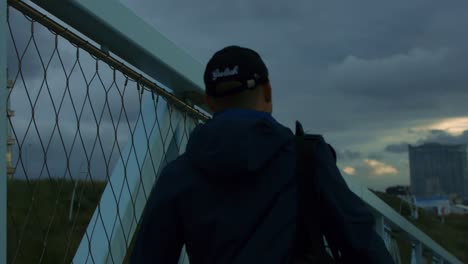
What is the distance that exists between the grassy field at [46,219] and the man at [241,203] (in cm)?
61

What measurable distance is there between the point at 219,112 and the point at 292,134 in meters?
0.18

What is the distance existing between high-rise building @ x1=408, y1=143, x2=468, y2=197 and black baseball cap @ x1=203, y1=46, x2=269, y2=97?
46118 mm

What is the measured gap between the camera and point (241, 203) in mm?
1305

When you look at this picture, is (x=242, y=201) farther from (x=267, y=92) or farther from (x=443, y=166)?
(x=443, y=166)

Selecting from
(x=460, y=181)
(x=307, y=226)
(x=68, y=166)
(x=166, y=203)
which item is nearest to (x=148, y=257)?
(x=166, y=203)

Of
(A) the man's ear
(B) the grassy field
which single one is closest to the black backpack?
(A) the man's ear

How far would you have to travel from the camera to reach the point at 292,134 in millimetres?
1353

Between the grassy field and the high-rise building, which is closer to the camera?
the grassy field

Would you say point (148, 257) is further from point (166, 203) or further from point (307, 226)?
point (307, 226)

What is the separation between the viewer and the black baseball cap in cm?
141

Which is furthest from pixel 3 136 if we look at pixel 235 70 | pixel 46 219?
pixel 46 219

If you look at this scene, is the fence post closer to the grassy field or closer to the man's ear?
the grassy field

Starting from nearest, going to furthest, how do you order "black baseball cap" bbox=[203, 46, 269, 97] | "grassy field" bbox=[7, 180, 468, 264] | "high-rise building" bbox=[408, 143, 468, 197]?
"black baseball cap" bbox=[203, 46, 269, 97] < "grassy field" bbox=[7, 180, 468, 264] < "high-rise building" bbox=[408, 143, 468, 197]

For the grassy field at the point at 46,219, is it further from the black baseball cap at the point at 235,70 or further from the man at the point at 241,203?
the black baseball cap at the point at 235,70
